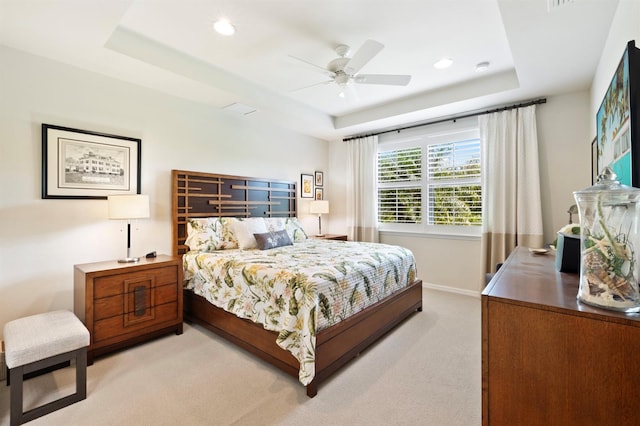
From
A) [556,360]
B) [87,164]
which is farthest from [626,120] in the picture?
[87,164]

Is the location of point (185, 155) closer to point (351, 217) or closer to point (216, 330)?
point (216, 330)

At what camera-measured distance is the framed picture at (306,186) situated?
5.31 m

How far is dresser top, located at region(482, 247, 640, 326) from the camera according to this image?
101 cm

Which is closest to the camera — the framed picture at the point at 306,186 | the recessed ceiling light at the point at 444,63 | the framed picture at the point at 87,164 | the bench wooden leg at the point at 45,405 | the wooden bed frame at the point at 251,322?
the bench wooden leg at the point at 45,405

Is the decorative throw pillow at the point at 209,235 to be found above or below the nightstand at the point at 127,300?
above

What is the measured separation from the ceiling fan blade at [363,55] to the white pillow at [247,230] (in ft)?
7.00

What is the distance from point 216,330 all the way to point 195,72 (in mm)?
2676

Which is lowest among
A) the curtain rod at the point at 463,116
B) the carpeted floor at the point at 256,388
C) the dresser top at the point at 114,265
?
the carpeted floor at the point at 256,388

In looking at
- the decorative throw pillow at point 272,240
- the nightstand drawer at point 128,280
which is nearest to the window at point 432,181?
the decorative throw pillow at point 272,240

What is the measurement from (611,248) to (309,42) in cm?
268

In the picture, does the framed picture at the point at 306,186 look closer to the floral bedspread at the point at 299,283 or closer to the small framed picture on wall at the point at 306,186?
the small framed picture on wall at the point at 306,186

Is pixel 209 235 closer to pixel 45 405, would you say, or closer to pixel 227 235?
pixel 227 235

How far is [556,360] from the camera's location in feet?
3.39

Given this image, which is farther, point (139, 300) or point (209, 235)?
point (209, 235)
